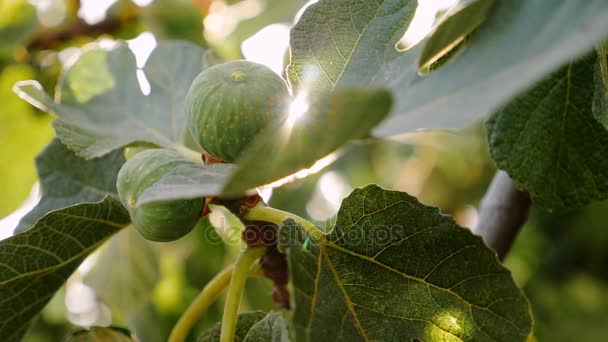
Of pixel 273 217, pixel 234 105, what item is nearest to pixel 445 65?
pixel 234 105

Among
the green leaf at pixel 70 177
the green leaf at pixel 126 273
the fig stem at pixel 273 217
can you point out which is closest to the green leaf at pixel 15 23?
the green leaf at pixel 126 273

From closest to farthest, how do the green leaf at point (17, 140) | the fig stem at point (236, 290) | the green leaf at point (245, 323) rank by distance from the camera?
1. the fig stem at point (236, 290)
2. the green leaf at point (245, 323)
3. the green leaf at point (17, 140)

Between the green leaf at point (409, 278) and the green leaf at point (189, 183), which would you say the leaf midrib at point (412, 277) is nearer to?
the green leaf at point (409, 278)

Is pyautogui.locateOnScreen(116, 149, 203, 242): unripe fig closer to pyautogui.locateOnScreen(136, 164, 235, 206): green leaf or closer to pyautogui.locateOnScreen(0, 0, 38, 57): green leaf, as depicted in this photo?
pyautogui.locateOnScreen(136, 164, 235, 206): green leaf

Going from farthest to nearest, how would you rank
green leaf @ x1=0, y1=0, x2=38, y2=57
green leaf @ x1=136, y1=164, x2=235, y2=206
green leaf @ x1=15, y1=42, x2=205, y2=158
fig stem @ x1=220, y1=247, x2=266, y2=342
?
green leaf @ x1=0, y1=0, x2=38, y2=57, green leaf @ x1=15, y1=42, x2=205, y2=158, fig stem @ x1=220, y1=247, x2=266, y2=342, green leaf @ x1=136, y1=164, x2=235, y2=206

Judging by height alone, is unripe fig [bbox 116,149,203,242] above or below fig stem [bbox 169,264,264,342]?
above

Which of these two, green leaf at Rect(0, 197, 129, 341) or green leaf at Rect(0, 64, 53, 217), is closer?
green leaf at Rect(0, 197, 129, 341)

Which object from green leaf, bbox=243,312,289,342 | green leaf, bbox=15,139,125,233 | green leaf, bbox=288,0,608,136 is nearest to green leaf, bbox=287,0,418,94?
green leaf, bbox=288,0,608,136
